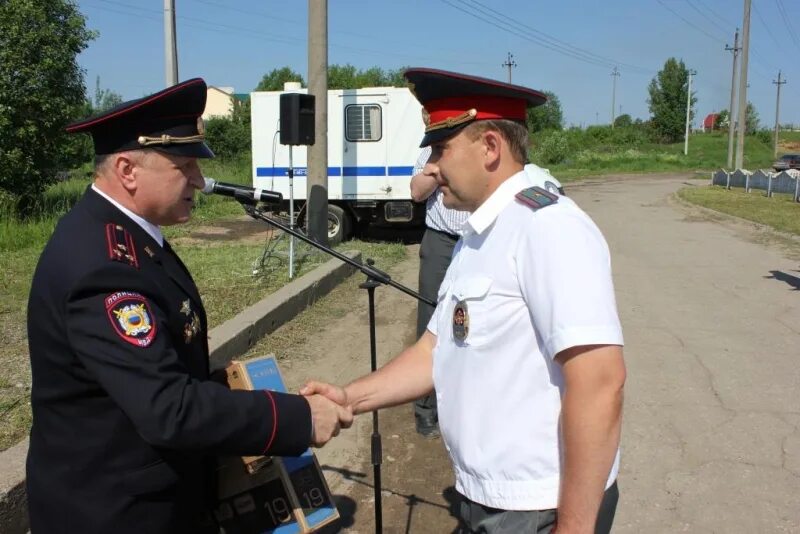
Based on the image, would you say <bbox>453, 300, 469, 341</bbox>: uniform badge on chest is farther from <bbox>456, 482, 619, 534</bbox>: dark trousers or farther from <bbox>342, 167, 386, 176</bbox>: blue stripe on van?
<bbox>342, 167, 386, 176</bbox>: blue stripe on van

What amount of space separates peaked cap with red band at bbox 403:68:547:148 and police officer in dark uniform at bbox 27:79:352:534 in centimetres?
68

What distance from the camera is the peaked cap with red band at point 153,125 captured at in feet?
6.00

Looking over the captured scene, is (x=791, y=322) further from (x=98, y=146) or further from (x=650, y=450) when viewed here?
(x=98, y=146)

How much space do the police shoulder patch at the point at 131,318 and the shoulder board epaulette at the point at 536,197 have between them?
0.93 metres

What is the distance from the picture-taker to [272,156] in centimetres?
1323

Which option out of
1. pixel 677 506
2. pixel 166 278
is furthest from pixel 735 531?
pixel 166 278

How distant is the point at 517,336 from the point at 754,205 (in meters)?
20.4

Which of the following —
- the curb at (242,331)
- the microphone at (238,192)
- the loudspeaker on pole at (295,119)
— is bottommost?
the curb at (242,331)

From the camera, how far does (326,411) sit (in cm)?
200

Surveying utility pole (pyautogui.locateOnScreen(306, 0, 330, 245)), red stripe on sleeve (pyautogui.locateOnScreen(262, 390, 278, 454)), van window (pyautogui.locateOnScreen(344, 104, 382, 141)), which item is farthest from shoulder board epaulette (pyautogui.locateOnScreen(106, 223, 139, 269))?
van window (pyautogui.locateOnScreen(344, 104, 382, 141))

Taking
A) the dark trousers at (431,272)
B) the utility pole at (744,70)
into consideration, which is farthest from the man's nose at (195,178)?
the utility pole at (744,70)

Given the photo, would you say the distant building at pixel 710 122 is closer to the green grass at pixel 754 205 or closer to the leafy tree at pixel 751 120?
the leafy tree at pixel 751 120

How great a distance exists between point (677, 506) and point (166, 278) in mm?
3020

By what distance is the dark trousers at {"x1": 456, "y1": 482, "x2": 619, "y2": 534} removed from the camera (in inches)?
63.4
